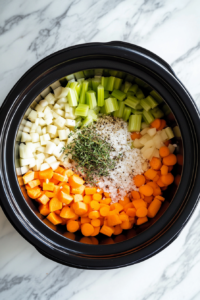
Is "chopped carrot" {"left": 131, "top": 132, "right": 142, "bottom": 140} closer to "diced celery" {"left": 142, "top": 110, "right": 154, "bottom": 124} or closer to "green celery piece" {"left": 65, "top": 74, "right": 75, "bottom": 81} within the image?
"diced celery" {"left": 142, "top": 110, "right": 154, "bottom": 124}

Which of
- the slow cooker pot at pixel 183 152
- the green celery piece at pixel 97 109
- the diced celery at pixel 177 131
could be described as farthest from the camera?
the green celery piece at pixel 97 109

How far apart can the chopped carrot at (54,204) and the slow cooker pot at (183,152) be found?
0.49ft

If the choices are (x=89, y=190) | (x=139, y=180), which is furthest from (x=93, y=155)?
(x=139, y=180)

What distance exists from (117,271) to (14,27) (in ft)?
5.44

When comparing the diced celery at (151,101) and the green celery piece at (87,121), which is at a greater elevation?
the diced celery at (151,101)

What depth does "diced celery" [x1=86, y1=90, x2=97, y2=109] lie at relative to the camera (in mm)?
1454

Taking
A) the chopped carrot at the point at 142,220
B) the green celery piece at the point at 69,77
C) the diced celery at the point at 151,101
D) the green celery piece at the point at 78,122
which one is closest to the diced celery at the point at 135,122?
the diced celery at the point at 151,101

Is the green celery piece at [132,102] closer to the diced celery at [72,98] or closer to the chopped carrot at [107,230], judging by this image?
the diced celery at [72,98]

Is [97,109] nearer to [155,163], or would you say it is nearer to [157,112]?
[157,112]

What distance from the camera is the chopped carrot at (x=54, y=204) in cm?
141

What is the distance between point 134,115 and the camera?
4.90 ft

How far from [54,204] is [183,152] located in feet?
2.57

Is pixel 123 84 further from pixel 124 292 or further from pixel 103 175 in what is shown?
pixel 124 292

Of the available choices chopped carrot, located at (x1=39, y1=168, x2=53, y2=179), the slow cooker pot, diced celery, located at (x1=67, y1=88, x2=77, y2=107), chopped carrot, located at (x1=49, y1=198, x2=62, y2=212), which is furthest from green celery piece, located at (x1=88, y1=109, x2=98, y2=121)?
chopped carrot, located at (x1=49, y1=198, x2=62, y2=212)
